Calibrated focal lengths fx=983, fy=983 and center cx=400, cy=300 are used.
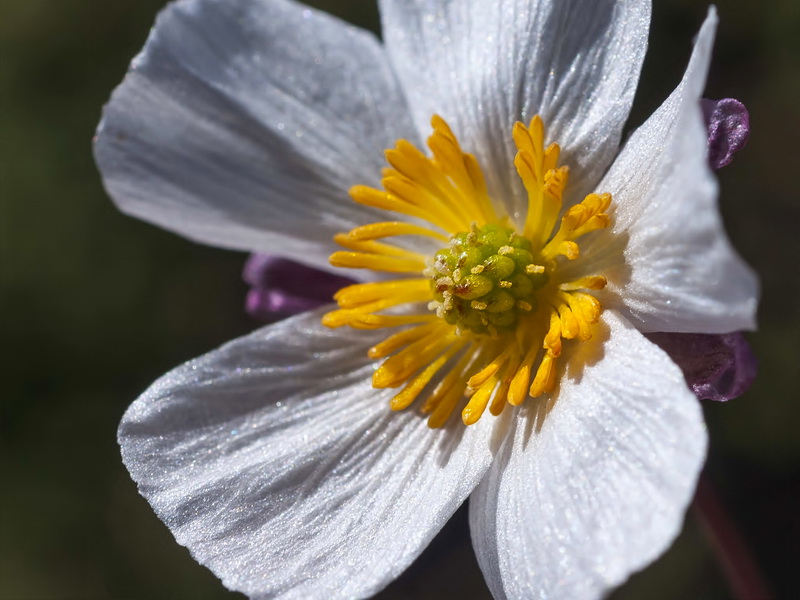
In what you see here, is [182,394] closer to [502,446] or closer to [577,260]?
[502,446]

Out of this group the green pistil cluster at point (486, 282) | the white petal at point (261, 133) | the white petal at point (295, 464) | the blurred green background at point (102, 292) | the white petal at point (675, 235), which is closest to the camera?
the white petal at point (675, 235)

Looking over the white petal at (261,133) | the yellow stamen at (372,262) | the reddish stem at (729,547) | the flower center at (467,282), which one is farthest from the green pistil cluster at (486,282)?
the reddish stem at (729,547)

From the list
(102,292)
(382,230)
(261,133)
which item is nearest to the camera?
(382,230)

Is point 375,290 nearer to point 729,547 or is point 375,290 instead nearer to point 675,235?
point 675,235

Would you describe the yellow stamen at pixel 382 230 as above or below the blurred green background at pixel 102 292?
above

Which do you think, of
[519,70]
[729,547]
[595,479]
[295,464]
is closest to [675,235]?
[595,479]

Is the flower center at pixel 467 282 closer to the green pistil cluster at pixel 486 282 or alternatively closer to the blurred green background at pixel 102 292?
the green pistil cluster at pixel 486 282

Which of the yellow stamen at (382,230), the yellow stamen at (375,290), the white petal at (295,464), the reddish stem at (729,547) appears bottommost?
the white petal at (295,464)
